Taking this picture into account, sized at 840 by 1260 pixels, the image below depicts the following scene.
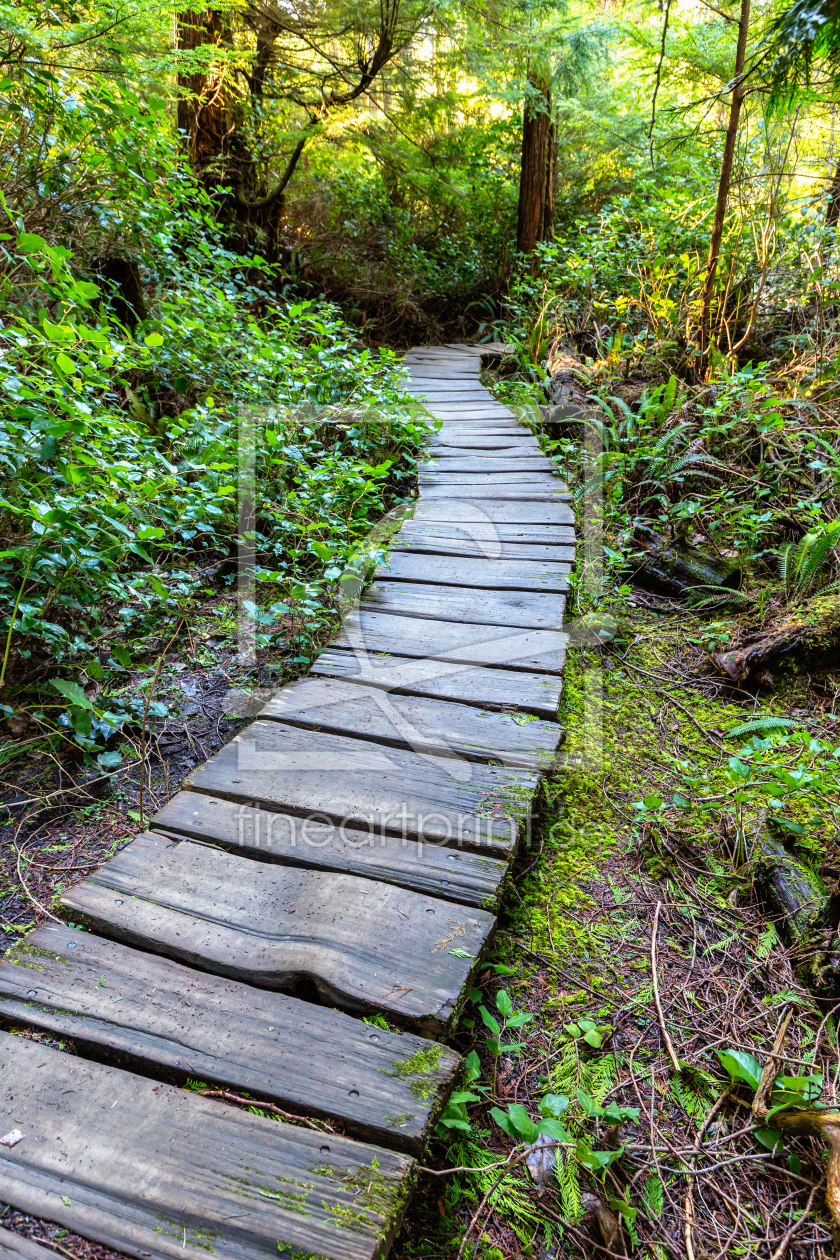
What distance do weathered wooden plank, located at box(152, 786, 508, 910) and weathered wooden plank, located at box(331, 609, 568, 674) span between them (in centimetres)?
89

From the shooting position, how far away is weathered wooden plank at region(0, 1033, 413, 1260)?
1.01m

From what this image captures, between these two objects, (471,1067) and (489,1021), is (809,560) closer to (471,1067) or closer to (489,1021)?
(489,1021)

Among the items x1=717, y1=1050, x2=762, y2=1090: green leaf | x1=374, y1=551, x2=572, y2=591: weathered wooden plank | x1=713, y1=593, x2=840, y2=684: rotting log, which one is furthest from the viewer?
x1=374, y1=551, x2=572, y2=591: weathered wooden plank

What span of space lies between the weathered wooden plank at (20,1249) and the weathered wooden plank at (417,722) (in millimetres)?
1376

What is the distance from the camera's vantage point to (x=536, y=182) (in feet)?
29.8

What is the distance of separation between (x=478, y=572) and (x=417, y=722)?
1279 mm

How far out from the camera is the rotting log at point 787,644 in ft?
8.60

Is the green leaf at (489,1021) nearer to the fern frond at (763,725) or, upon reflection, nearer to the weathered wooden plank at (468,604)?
the fern frond at (763,725)

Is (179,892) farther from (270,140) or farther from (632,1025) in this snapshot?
(270,140)

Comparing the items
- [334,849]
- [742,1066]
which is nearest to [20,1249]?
[334,849]

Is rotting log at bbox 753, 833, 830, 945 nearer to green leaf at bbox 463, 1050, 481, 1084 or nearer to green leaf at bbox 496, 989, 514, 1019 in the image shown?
green leaf at bbox 496, 989, 514, 1019

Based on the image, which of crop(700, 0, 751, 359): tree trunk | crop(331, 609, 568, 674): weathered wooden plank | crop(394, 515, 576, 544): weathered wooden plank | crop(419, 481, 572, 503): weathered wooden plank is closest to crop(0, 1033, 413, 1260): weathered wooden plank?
crop(331, 609, 568, 674): weathered wooden plank

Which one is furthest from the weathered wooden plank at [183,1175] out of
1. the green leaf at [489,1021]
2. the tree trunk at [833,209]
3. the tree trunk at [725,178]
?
the tree trunk at [833,209]

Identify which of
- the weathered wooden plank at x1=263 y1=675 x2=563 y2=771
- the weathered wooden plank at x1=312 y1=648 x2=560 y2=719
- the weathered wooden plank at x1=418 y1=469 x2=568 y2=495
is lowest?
the weathered wooden plank at x1=263 y1=675 x2=563 y2=771
